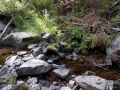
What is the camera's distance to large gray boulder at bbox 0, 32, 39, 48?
7145mm

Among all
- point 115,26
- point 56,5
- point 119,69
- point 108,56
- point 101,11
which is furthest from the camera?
point 56,5

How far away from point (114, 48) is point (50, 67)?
7.37 feet

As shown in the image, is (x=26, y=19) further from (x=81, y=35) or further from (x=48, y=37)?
(x=81, y=35)

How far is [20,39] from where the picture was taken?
7121mm

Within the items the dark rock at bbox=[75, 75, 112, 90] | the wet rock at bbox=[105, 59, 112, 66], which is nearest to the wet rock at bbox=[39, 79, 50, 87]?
the dark rock at bbox=[75, 75, 112, 90]

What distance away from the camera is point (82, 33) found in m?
7.12

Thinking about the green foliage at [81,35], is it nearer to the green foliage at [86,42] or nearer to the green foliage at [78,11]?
the green foliage at [86,42]

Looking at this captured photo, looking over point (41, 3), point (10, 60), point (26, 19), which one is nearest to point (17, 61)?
point (10, 60)

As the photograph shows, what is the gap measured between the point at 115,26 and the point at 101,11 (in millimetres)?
1152

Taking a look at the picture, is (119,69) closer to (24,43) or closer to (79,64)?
(79,64)

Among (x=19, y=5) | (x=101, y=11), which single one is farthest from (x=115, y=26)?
(x=19, y=5)

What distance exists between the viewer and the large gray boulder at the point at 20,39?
7145 mm

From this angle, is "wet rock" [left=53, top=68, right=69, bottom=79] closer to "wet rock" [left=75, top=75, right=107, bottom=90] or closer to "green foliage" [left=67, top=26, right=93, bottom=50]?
"wet rock" [left=75, top=75, right=107, bottom=90]

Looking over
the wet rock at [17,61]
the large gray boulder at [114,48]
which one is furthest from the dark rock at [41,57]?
the large gray boulder at [114,48]
